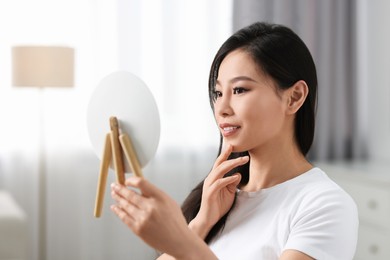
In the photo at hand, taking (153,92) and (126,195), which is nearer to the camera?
(126,195)

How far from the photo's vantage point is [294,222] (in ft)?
4.13

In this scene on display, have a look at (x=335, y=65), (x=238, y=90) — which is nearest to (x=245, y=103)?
(x=238, y=90)

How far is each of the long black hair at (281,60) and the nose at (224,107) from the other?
0.10m

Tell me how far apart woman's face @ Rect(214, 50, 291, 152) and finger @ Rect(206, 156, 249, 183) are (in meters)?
0.04

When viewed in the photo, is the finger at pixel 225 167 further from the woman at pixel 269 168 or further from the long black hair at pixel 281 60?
the long black hair at pixel 281 60

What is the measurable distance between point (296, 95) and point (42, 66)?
2.23 m

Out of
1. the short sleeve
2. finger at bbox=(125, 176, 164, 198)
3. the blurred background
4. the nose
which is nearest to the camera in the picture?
finger at bbox=(125, 176, 164, 198)

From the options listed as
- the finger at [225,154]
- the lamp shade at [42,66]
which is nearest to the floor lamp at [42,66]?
the lamp shade at [42,66]

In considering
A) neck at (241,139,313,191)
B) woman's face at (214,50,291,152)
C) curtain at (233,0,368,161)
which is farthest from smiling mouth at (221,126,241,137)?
curtain at (233,0,368,161)

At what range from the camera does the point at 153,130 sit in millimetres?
950

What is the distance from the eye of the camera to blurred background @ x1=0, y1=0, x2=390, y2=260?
3473mm

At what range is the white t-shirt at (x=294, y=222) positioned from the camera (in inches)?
47.5

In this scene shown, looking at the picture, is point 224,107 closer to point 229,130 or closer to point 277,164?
point 229,130

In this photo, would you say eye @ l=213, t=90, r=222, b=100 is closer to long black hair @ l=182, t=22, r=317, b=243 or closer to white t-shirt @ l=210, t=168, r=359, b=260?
long black hair @ l=182, t=22, r=317, b=243
